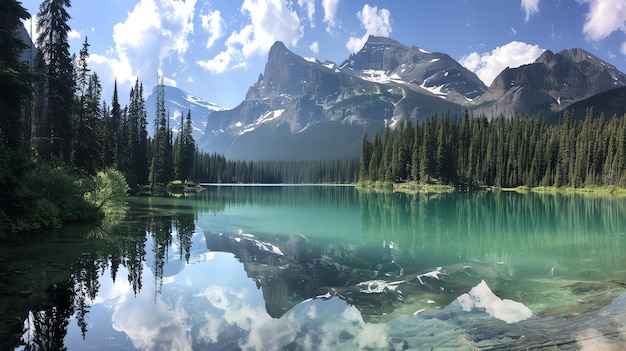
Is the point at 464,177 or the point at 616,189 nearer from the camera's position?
the point at 616,189

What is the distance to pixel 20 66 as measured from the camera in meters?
24.3

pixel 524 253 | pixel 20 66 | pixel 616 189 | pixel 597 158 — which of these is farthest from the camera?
pixel 597 158

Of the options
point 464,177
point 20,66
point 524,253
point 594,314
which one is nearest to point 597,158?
point 464,177

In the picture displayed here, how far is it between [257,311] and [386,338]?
413 cm

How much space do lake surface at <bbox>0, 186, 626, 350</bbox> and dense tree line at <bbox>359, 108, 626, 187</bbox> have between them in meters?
107

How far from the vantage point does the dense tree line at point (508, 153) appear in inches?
4803

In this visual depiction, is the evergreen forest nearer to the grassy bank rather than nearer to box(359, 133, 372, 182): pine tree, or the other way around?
the grassy bank

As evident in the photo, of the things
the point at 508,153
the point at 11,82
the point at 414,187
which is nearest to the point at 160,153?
the point at 414,187

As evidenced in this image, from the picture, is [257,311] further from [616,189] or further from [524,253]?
[616,189]

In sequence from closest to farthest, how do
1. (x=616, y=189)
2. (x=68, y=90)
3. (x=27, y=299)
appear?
(x=27, y=299)
(x=68, y=90)
(x=616, y=189)

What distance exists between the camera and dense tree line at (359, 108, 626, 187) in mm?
122000

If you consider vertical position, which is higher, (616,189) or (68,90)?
(68,90)

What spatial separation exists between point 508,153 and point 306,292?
13838 centimetres

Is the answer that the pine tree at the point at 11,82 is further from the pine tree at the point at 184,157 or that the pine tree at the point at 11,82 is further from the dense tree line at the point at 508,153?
the dense tree line at the point at 508,153
